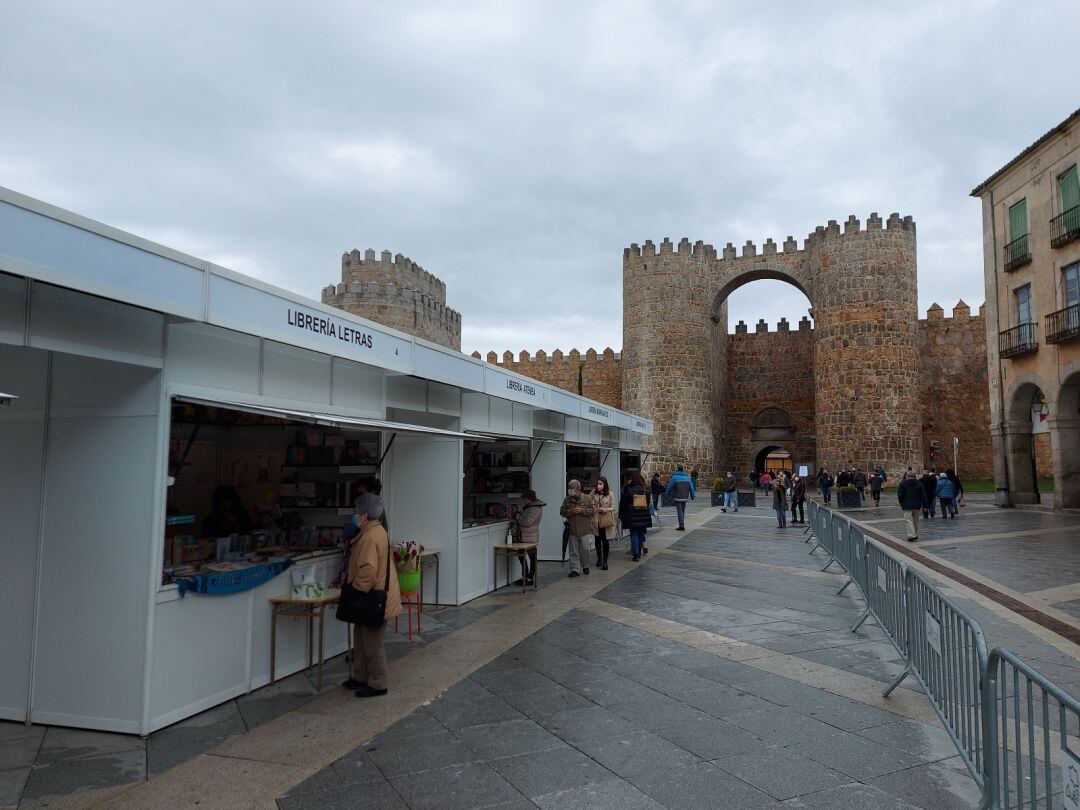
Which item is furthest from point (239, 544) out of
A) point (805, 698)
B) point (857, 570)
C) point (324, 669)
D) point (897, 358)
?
point (897, 358)

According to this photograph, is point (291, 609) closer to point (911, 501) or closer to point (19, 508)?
point (19, 508)

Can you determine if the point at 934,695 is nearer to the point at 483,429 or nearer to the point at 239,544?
the point at 239,544

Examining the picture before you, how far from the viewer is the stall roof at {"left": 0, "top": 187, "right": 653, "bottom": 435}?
3.46 metres

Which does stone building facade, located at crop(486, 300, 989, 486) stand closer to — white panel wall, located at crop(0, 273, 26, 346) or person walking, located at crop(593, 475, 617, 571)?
person walking, located at crop(593, 475, 617, 571)

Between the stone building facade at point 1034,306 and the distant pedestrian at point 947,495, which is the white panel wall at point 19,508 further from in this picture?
the stone building facade at point 1034,306

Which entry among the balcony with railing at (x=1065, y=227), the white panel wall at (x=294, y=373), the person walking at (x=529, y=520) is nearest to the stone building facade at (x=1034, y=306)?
the balcony with railing at (x=1065, y=227)

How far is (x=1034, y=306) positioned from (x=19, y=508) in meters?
23.1

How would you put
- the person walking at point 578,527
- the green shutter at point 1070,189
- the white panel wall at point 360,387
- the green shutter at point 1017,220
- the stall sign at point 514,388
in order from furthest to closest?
the green shutter at point 1017,220 < the green shutter at point 1070,189 < the person walking at point 578,527 < the stall sign at point 514,388 < the white panel wall at point 360,387

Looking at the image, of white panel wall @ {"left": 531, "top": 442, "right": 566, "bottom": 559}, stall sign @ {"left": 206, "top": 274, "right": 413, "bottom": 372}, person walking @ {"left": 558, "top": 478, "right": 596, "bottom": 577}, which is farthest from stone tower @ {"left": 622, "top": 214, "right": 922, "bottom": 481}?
stall sign @ {"left": 206, "top": 274, "right": 413, "bottom": 372}

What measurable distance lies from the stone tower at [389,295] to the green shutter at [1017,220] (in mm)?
20719

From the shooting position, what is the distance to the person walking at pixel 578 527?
10.1 meters

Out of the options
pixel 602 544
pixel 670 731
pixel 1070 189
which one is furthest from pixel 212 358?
pixel 1070 189

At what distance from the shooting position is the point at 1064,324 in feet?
62.1

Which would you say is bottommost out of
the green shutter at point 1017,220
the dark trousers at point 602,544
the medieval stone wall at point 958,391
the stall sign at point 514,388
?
the dark trousers at point 602,544
